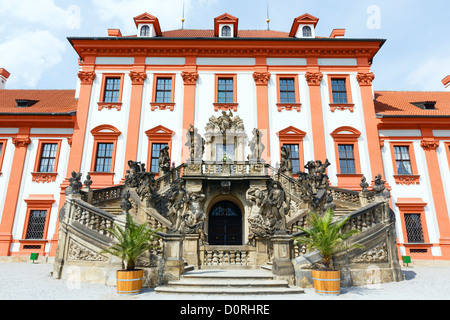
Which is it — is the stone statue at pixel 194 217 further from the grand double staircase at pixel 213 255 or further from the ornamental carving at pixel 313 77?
the ornamental carving at pixel 313 77

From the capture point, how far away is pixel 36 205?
16578 millimetres

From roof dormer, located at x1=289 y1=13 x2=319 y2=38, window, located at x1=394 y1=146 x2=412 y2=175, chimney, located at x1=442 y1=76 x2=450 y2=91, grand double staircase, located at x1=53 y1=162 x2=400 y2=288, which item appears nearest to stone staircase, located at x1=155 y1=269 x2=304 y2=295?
grand double staircase, located at x1=53 y1=162 x2=400 y2=288

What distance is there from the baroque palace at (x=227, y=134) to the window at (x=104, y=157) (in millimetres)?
86

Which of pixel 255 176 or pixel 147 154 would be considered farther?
pixel 147 154

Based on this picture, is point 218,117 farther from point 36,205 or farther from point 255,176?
point 36,205

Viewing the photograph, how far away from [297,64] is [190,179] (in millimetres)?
11587

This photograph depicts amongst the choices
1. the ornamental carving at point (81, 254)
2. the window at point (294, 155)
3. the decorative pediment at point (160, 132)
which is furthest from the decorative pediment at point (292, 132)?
the ornamental carving at point (81, 254)

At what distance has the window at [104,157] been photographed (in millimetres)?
17078

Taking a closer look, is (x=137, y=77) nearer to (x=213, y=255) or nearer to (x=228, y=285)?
(x=213, y=255)

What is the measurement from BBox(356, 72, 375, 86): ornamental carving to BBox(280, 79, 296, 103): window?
4.40 metres

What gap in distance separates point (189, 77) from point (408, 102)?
16.6m

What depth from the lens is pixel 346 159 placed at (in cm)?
1742

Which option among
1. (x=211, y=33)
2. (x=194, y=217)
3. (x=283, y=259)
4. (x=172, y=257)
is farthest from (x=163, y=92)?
(x=283, y=259)
